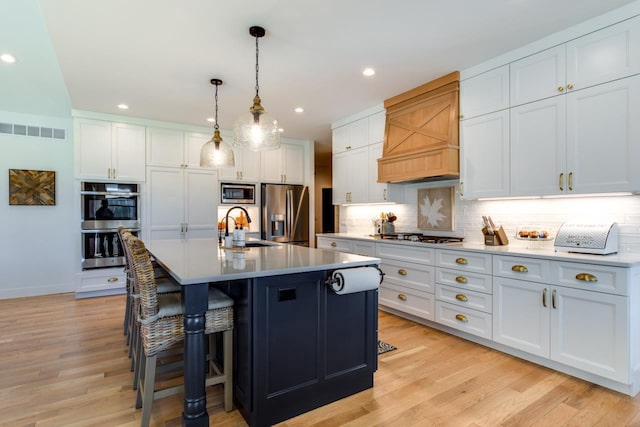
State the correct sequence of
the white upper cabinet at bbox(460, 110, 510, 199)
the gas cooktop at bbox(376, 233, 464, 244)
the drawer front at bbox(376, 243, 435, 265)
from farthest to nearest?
the gas cooktop at bbox(376, 233, 464, 244) → the drawer front at bbox(376, 243, 435, 265) → the white upper cabinet at bbox(460, 110, 510, 199)

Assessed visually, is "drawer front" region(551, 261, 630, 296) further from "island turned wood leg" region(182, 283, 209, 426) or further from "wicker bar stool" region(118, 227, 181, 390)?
"wicker bar stool" region(118, 227, 181, 390)

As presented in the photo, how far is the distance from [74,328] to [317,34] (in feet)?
12.1

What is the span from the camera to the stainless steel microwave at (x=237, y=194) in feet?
18.0

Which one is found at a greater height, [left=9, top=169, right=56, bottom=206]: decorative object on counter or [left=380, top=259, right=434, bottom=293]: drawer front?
[left=9, top=169, right=56, bottom=206]: decorative object on counter

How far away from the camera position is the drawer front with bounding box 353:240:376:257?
4.06 metres

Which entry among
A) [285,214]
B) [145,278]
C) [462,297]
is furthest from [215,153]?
[462,297]

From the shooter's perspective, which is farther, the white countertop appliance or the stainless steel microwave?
the stainless steel microwave

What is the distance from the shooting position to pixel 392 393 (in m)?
2.19

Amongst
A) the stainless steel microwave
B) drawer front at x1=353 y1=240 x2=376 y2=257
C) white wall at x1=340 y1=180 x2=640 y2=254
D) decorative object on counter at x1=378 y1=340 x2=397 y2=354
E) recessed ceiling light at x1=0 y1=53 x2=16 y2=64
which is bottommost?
decorative object on counter at x1=378 y1=340 x2=397 y2=354

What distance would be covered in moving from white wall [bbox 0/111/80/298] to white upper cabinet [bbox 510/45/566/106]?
5477 mm

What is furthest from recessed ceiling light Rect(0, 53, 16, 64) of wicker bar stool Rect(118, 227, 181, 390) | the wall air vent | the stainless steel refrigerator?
the stainless steel refrigerator

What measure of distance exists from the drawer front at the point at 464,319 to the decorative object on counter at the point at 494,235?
67 cm

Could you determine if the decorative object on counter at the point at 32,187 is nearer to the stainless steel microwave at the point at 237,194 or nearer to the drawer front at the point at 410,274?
the stainless steel microwave at the point at 237,194

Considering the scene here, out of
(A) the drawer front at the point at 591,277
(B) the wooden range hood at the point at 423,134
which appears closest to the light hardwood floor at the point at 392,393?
(A) the drawer front at the point at 591,277
